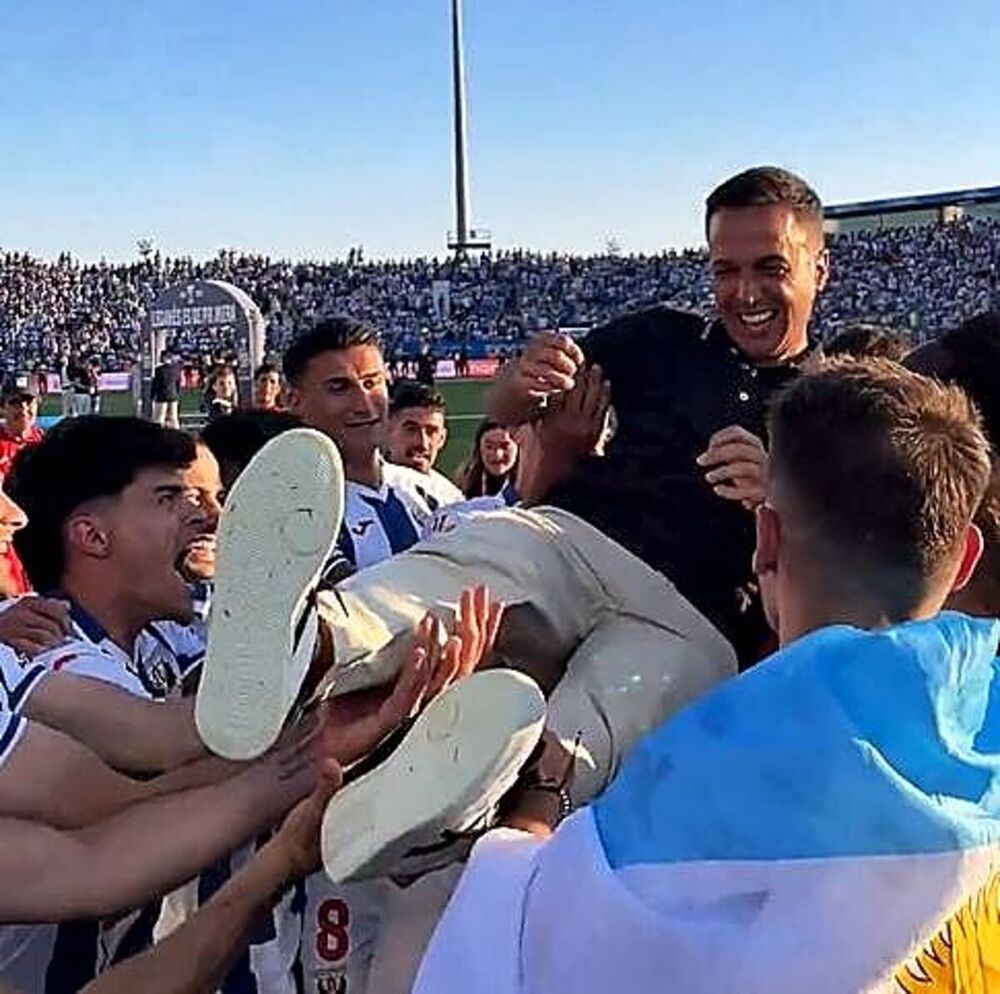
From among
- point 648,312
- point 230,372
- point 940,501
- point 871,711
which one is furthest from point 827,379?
point 230,372

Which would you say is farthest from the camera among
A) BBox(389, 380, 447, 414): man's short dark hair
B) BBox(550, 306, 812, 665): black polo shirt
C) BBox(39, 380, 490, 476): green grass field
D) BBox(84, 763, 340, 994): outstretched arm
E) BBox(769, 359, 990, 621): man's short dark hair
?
BBox(39, 380, 490, 476): green grass field

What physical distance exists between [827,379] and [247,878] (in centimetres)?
98

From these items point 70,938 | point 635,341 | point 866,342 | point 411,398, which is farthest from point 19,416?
point 70,938

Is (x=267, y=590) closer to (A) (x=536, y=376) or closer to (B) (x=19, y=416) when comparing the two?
(A) (x=536, y=376)

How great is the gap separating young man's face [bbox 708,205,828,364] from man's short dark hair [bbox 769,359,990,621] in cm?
149

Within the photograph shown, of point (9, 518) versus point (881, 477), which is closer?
point (881, 477)

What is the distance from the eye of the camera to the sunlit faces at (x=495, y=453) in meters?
6.88

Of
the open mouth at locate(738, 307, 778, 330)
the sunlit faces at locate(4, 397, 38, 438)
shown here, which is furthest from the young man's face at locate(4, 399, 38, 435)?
the open mouth at locate(738, 307, 778, 330)

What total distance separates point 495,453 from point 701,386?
396 centimetres

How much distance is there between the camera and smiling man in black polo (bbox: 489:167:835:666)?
2.88 m

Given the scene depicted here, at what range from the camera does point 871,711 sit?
1268 mm

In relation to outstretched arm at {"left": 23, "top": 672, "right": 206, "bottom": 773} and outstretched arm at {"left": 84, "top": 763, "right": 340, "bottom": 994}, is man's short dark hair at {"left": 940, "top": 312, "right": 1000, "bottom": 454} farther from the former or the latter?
outstretched arm at {"left": 23, "top": 672, "right": 206, "bottom": 773}

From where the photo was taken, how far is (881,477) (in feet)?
4.78

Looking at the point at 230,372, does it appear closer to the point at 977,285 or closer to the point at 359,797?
the point at 359,797
